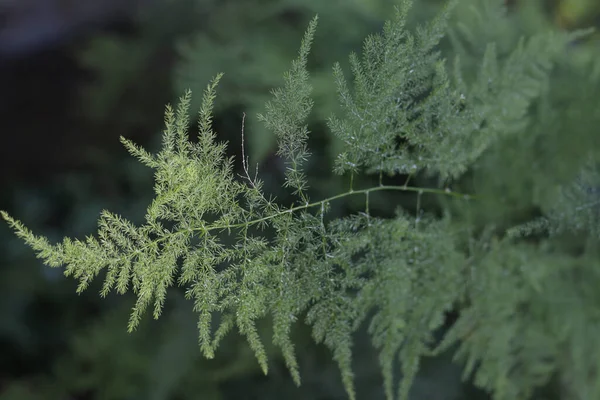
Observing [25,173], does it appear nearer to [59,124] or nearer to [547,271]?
[59,124]

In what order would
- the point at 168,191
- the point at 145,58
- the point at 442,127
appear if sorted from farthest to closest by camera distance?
the point at 145,58 < the point at 442,127 < the point at 168,191

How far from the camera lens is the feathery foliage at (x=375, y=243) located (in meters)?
0.63

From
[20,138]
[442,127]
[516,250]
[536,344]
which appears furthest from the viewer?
[20,138]

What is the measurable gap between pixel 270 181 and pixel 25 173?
1095 millimetres

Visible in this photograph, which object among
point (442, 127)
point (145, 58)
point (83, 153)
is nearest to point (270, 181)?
point (442, 127)

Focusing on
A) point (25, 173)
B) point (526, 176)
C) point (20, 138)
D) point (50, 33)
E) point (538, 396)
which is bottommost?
point (538, 396)

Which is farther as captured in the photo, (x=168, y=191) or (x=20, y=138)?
(x=20, y=138)

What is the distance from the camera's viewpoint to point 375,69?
2.31ft

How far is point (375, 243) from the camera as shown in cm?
84

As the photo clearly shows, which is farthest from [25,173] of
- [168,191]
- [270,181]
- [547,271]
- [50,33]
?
[547,271]

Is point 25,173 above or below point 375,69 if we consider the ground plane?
above

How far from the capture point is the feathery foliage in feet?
2.05

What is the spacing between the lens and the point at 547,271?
1059 mm

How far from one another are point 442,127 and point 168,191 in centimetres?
41
